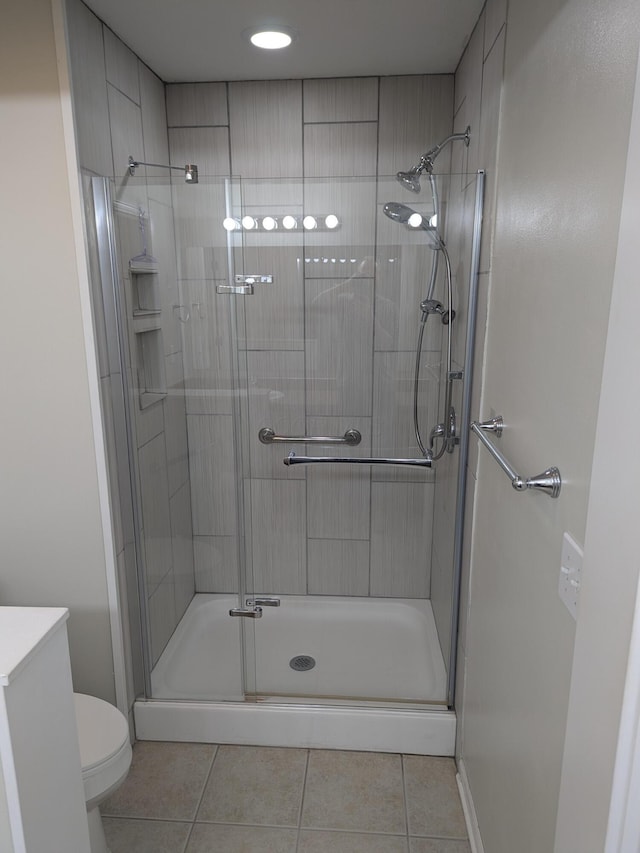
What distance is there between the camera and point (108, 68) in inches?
77.1

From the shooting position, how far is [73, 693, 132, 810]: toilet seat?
59.5 inches

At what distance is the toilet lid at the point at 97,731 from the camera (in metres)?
1.55

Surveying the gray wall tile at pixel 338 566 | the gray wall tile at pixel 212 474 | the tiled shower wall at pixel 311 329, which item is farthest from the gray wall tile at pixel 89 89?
the gray wall tile at pixel 338 566

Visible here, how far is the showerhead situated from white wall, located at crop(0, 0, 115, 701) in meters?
1.07

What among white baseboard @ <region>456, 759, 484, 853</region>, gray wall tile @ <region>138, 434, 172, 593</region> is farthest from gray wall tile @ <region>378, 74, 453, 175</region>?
white baseboard @ <region>456, 759, 484, 853</region>

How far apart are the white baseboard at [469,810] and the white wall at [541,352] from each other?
0.26ft

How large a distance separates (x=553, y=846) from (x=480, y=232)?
152cm

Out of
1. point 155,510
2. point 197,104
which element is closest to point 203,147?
point 197,104

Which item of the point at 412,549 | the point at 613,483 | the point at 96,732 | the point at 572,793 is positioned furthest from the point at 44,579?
the point at 613,483

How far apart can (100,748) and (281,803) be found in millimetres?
696

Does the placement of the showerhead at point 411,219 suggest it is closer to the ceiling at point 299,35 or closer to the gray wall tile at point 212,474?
the ceiling at point 299,35

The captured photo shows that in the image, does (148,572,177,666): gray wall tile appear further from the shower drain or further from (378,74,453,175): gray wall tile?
(378,74,453,175): gray wall tile

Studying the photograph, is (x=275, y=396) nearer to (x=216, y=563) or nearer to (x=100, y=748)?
(x=216, y=563)

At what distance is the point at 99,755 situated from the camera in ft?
5.08
